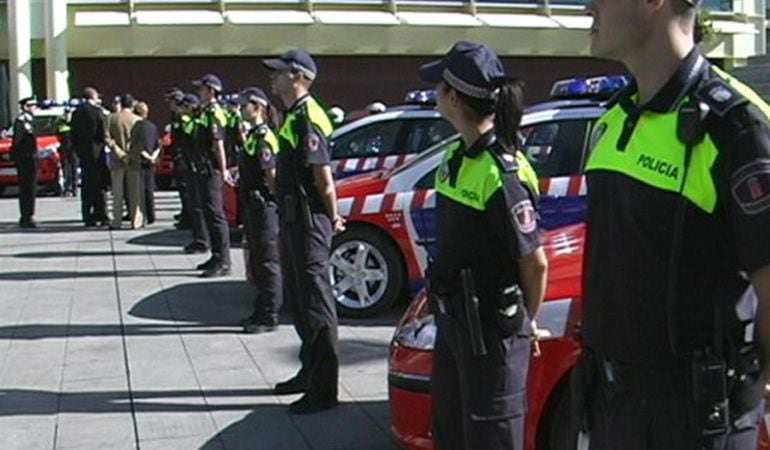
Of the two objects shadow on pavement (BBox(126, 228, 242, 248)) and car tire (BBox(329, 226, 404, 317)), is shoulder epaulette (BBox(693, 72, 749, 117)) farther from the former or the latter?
shadow on pavement (BBox(126, 228, 242, 248))

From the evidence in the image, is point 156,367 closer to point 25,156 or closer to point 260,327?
point 260,327

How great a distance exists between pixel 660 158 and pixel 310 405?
3883 millimetres

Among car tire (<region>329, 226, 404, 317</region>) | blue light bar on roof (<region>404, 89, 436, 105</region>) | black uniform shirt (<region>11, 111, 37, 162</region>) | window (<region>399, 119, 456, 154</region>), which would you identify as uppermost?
blue light bar on roof (<region>404, 89, 436, 105</region>)

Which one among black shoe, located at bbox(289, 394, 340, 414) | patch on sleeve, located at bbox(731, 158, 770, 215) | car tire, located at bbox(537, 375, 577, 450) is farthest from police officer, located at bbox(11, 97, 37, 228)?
patch on sleeve, located at bbox(731, 158, 770, 215)

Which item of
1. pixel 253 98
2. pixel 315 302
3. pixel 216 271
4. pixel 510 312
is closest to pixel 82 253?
pixel 216 271

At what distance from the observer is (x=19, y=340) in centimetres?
816

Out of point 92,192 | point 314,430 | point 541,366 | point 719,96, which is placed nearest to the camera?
point 719,96

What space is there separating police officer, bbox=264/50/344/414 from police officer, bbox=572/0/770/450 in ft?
11.4

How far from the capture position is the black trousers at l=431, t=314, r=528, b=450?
3516mm

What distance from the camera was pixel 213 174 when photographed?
10.8 metres

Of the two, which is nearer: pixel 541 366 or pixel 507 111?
pixel 507 111

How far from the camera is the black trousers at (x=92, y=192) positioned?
1566cm

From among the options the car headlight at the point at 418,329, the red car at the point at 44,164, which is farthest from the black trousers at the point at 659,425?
the red car at the point at 44,164

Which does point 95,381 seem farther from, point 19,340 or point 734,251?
point 734,251
